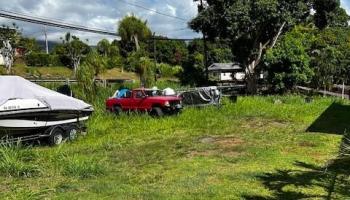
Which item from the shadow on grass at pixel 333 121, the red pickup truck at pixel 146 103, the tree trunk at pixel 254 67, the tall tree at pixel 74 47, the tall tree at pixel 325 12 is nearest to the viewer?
the shadow on grass at pixel 333 121

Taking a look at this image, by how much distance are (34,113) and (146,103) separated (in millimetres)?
8847

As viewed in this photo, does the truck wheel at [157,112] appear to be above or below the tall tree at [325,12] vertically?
below

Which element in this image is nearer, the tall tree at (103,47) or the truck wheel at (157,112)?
the truck wheel at (157,112)

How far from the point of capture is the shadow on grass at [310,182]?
9328 millimetres

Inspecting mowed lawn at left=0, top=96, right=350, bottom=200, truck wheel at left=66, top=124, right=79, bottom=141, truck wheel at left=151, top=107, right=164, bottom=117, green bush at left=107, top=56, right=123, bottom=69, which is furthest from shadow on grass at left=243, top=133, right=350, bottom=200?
green bush at left=107, top=56, right=123, bottom=69

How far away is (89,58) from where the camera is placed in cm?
3084

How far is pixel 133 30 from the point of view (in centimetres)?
6662

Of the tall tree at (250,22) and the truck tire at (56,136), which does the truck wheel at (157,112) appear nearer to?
the truck tire at (56,136)

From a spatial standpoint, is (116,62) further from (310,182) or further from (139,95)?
(310,182)

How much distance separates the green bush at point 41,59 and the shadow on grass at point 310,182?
57772 mm

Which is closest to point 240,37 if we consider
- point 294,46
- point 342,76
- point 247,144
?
point 294,46

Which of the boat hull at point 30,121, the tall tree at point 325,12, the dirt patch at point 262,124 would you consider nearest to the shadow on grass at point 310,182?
the dirt patch at point 262,124

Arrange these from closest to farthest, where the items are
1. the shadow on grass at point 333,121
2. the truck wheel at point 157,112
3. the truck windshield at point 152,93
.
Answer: the shadow on grass at point 333,121
the truck wheel at point 157,112
the truck windshield at point 152,93

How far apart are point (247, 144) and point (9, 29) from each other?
1701 inches
